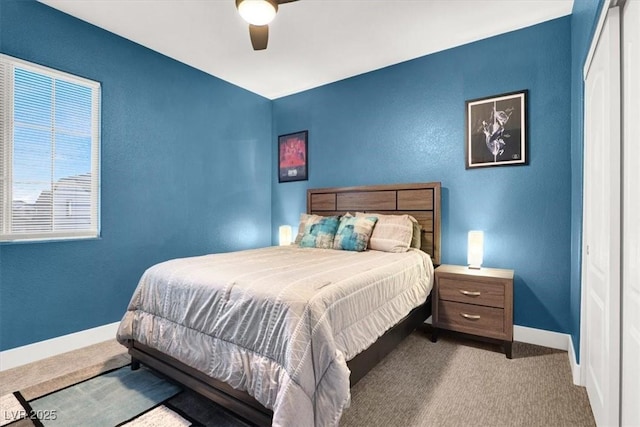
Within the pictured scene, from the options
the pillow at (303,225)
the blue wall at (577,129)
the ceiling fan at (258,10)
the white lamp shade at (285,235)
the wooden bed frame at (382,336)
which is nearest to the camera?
the wooden bed frame at (382,336)

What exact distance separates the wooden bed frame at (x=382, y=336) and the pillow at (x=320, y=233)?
50cm

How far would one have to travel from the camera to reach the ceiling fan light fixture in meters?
1.84

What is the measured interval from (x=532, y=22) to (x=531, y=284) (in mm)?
2392

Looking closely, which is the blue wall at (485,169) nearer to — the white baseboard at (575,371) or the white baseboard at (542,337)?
the white baseboard at (542,337)

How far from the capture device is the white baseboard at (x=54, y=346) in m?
2.37

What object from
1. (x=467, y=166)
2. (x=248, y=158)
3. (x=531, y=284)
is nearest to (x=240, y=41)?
(x=248, y=158)

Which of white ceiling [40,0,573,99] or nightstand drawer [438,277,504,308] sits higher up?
white ceiling [40,0,573,99]

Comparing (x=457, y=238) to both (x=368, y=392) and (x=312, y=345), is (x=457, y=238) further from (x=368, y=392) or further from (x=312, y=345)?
(x=312, y=345)

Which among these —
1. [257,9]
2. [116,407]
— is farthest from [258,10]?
[116,407]

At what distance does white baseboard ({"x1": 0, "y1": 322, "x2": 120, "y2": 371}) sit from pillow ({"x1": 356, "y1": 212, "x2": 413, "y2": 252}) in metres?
2.70

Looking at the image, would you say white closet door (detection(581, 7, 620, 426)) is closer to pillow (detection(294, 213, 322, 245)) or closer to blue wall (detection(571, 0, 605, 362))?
blue wall (detection(571, 0, 605, 362))
